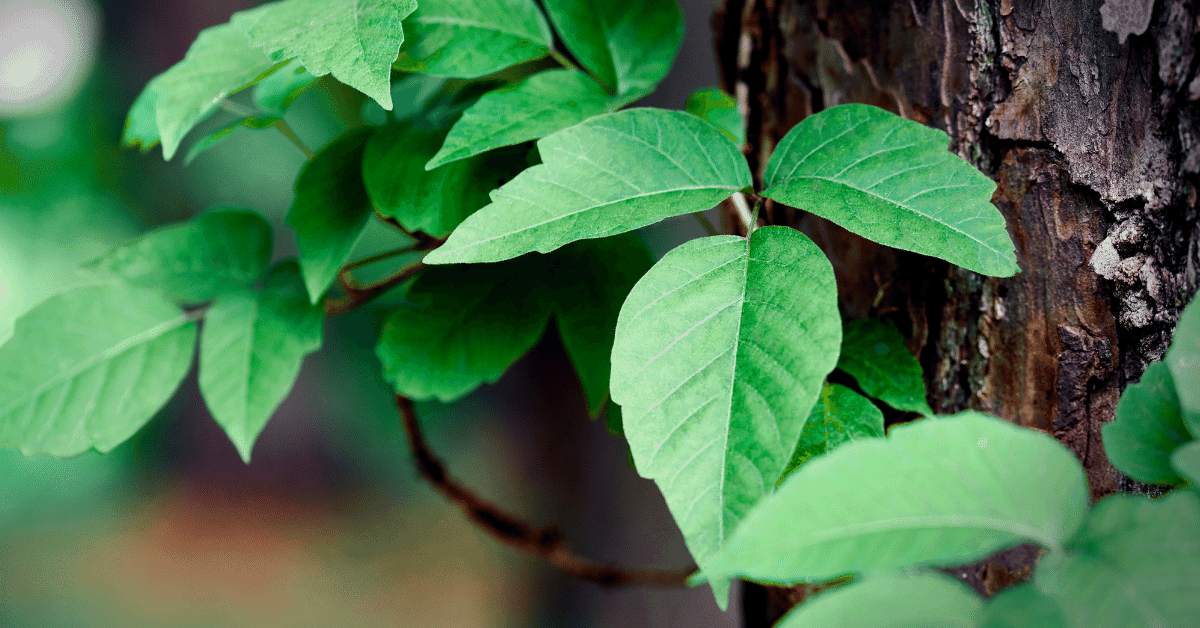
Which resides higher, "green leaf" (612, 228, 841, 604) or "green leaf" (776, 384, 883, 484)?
"green leaf" (612, 228, 841, 604)

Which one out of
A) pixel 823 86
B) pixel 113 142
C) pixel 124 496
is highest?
pixel 823 86

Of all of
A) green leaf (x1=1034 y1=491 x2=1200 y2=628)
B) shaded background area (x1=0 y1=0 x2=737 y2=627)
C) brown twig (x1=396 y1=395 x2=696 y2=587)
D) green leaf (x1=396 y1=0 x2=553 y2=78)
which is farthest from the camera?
shaded background area (x1=0 y1=0 x2=737 y2=627)

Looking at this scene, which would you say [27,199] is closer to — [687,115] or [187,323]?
[187,323]

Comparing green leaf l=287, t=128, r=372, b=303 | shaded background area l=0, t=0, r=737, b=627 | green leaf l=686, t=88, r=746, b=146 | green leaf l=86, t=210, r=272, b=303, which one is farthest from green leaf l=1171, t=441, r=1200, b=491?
shaded background area l=0, t=0, r=737, b=627

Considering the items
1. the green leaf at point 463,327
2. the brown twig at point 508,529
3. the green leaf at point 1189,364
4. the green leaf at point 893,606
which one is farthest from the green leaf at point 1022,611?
the brown twig at point 508,529

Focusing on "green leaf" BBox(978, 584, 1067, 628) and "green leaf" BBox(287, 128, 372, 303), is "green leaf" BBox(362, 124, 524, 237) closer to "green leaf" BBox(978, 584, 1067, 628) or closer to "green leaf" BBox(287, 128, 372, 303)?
"green leaf" BBox(287, 128, 372, 303)

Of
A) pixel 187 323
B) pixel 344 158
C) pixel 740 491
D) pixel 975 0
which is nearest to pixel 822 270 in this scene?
pixel 740 491
